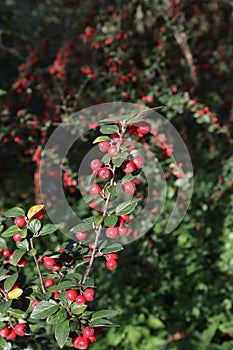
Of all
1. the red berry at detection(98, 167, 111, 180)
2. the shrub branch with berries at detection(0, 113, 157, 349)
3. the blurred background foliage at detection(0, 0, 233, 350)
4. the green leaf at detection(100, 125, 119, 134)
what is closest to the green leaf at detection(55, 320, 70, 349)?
the shrub branch with berries at detection(0, 113, 157, 349)

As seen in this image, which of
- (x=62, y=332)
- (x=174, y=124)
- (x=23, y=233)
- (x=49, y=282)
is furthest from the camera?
(x=174, y=124)

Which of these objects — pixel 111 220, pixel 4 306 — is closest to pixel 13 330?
pixel 4 306

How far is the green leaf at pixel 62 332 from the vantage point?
3.99 ft

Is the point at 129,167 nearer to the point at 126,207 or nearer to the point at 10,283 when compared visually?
the point at 126,207

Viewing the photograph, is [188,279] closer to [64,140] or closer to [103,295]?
[103,295]

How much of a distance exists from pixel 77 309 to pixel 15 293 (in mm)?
205

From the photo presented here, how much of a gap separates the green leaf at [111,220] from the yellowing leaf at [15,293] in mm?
341

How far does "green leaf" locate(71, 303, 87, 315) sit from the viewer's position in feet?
4.22

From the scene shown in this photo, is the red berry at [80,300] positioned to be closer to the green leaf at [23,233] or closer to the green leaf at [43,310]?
the green leaf at [43,310]

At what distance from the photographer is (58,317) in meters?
1.28

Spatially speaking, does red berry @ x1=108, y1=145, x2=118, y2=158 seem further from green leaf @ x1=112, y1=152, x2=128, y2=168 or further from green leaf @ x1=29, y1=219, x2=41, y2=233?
green leaf @ x1=29, y1=219, x2=41, y2=233

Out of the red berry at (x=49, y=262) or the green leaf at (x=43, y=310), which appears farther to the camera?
the red berry at (x=49, y=262)

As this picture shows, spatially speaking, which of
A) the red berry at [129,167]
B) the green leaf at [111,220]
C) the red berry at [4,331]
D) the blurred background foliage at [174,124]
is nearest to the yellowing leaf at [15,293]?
the red berry at [4,331]

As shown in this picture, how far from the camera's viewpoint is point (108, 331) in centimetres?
260
